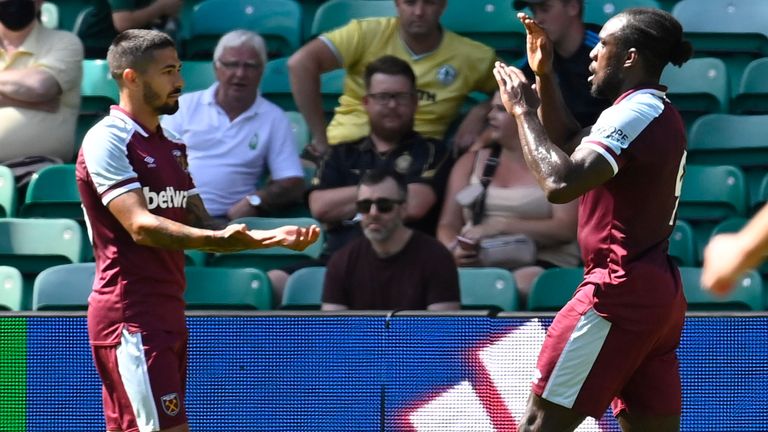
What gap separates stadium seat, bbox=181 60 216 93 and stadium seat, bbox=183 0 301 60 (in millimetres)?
453

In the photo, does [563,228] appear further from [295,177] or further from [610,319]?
[610,319]

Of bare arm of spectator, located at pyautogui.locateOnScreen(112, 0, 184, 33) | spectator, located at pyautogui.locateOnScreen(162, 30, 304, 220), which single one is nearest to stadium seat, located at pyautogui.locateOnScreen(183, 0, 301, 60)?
bare arm of spectator, located at pyautogui.locateOnScreen(112, 0, 184, 33)

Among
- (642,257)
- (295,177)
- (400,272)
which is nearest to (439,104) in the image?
(295,177)

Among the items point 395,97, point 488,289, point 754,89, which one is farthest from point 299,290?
point 754,89

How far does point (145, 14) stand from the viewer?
8.77 meters

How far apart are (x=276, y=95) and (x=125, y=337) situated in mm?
4182

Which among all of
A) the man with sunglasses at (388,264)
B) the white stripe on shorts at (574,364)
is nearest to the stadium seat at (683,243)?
the man with sunglasses at (388,264)

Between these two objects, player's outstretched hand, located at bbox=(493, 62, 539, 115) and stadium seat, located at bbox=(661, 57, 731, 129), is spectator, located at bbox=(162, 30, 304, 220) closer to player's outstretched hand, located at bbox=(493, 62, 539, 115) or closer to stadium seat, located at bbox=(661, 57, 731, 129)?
stadium seat, located at bbox=(661, 57, 731, 129)

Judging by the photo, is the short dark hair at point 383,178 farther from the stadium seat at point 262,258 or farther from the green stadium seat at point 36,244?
the green stadium seat at point 36,244

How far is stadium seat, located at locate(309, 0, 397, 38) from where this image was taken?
8.96 meters

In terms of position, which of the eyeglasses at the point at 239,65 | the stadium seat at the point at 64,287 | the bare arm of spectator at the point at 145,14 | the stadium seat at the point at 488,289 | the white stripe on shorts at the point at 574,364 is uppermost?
the bare arm of spectator at the point at 145,14

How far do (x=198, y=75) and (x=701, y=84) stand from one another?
311cm

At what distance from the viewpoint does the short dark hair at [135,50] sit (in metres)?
5.12

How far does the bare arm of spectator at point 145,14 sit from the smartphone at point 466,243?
2.70m
